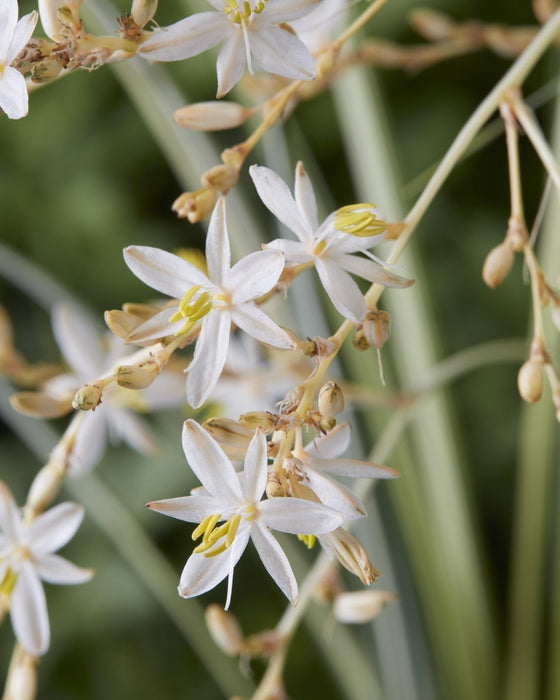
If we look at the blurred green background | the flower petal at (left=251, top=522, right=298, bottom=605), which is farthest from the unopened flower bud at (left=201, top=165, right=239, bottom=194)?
the blurred green background

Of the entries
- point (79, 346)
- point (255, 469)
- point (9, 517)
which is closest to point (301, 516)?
point (255, 469)

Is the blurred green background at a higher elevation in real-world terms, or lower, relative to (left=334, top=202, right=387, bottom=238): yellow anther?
lower

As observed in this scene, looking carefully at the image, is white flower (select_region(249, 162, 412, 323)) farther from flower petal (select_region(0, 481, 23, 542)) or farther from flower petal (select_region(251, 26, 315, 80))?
flower petal (select_region(0, 481, 23, 542))

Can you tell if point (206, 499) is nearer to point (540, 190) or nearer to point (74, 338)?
point (74, 338)

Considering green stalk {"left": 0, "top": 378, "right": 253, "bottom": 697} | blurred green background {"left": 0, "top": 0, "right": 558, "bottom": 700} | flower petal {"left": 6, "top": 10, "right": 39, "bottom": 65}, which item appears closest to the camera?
flower petal {"left": 6, "top": 10, "right": 39, "bottom": 65}

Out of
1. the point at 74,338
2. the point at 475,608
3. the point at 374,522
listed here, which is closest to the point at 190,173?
the point at 74,338
